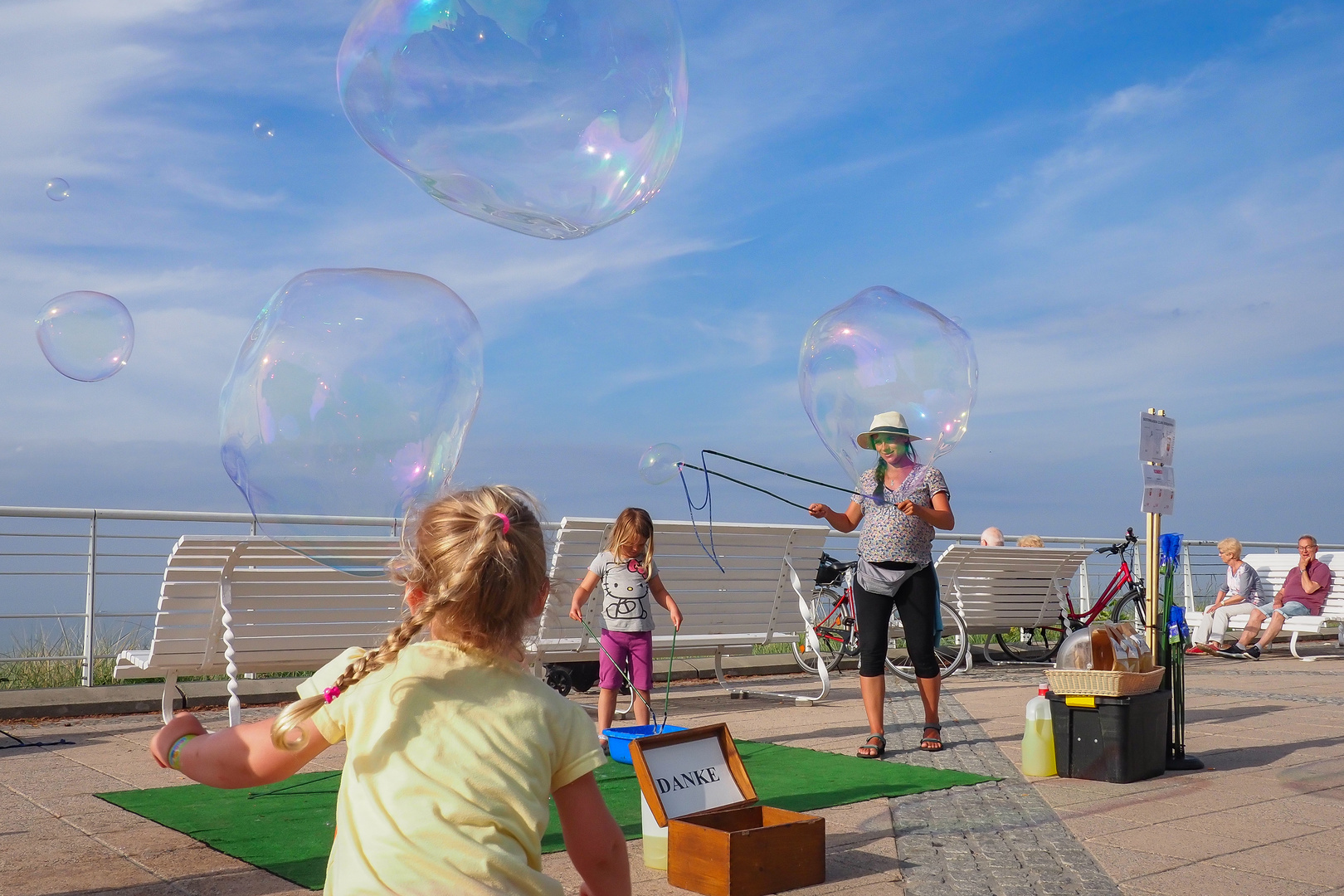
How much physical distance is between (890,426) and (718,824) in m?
2.20

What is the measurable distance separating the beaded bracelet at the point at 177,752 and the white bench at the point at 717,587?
5.45 metres

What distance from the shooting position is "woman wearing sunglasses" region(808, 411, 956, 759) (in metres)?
5.94

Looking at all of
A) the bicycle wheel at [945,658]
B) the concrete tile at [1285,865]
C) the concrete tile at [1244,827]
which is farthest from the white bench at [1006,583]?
the concrete tile at [1285,865]

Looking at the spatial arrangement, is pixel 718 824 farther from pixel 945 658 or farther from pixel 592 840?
pixel 945 658

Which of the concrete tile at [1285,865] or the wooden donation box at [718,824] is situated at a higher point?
the wooden donation box at [718,824]

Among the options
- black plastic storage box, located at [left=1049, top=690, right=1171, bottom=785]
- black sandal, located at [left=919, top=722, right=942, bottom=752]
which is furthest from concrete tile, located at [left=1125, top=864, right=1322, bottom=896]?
black sandal, located at [left=919, top=722, right=942, bottom=752]

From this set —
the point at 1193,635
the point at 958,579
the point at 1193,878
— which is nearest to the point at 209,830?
the point at 1193,878

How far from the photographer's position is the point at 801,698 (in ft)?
26.9

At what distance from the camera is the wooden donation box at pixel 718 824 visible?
11.5 feet

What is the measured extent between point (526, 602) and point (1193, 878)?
2900 millimetres

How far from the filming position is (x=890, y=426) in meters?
5.35

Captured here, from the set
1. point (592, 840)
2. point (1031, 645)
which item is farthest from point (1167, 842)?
point (1031, 645)

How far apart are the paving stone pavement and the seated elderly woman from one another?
7.89 metres

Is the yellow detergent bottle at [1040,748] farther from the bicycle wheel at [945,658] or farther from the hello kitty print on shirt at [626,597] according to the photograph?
the bicycle wheel at [945,658]
